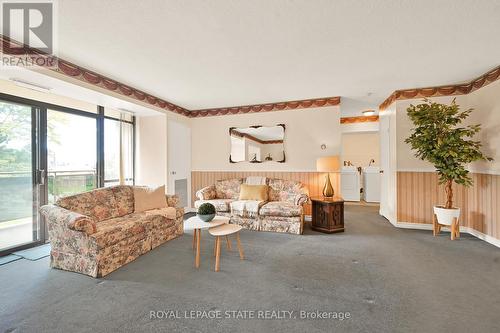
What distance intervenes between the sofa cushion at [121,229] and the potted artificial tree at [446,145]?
4355 mm

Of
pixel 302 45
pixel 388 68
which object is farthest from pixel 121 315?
pixel 388 68

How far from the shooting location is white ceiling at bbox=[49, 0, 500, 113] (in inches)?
79.0

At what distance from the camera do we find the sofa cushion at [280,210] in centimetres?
396

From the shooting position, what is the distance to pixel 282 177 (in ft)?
17.0

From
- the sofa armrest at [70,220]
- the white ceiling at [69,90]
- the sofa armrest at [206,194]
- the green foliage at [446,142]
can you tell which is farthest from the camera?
the sofa armrest at [206,194]

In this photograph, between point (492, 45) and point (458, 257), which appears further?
point (458, 257)

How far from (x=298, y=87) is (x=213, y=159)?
2740 mm

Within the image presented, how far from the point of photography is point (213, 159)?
5734mm

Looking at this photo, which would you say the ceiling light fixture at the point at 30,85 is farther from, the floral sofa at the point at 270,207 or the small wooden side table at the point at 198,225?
the floral sofa at the point at 270,207

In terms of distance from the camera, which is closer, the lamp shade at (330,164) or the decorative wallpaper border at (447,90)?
the decorative wallpaper border at (447,90)

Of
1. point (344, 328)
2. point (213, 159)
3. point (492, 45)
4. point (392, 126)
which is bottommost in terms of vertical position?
point (344, 328)

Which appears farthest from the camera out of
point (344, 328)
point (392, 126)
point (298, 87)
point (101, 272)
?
point (392, 126)

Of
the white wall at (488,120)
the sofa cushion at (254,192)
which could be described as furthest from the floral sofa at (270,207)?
the white wall at (488,120)

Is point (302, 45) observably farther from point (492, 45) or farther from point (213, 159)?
point (213, 159)
